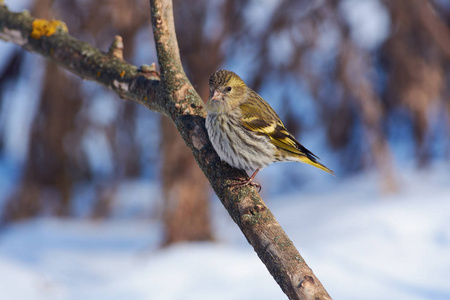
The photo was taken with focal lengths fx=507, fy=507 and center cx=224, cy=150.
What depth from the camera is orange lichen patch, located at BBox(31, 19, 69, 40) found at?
10.1 ft

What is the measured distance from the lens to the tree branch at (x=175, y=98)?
5.81 ft

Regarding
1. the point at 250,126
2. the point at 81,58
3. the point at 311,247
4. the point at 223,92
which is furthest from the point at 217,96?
the point at 311,247

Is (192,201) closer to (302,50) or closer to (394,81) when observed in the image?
(302,50)

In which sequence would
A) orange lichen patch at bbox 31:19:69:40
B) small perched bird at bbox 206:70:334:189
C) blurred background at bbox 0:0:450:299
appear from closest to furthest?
1. small perched bird at bbox 206:70:334:189
2. orange lichen patch at bbox 31:19:69:40
3. blurred background at bbox 0:0:450:299

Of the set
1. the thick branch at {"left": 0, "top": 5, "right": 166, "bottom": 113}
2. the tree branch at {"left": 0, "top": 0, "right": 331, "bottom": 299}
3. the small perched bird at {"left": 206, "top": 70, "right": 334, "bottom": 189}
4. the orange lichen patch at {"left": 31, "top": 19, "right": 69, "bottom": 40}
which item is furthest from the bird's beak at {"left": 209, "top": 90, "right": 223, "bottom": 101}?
the orange lichen patch at {"left": 31, "top": 19, "right": 69, "bottom": 40}

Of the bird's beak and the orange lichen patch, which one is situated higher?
the orange lichen patch

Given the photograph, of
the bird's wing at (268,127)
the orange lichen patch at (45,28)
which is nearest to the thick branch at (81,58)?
the orange lichen patch at (45,28)

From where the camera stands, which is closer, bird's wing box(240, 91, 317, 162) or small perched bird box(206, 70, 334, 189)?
small perched bird box(206, 70, 334, 189)

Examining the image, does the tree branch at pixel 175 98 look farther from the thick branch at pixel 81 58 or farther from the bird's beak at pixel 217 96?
the bird's beak at pixel 217 96

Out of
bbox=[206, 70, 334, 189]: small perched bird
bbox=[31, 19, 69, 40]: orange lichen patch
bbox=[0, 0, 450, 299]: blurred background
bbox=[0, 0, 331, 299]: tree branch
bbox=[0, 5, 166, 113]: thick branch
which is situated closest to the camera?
bbox=[0, 0, 331, 299]: tree branch

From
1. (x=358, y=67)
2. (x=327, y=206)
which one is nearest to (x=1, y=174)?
(x=327, y=206)

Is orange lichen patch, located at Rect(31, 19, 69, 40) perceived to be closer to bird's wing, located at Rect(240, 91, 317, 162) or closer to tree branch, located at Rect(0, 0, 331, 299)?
tree branch, located at Rect(0, 0, 331, 299)

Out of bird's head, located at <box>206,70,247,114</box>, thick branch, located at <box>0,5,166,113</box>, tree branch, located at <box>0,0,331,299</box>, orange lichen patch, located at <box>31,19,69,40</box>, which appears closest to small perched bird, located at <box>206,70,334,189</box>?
bird's head, located at <box>206,70,247,114</box>

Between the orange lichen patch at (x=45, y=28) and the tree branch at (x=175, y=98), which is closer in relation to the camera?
the tree branch at (x=175, y=98)
